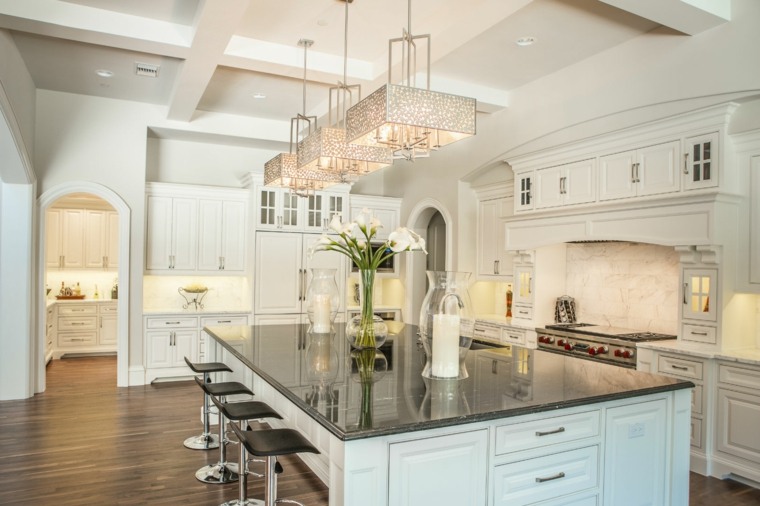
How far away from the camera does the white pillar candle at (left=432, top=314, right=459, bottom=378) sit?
2564 millimetres

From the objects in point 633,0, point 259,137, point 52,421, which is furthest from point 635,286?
point 52,421

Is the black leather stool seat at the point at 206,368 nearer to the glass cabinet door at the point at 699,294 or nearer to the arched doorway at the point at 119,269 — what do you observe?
the arched doorway at the point at 119,269

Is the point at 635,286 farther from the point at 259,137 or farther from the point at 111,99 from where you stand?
the point at 111,99

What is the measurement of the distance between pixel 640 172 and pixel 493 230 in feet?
7.24

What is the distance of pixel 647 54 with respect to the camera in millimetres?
4508

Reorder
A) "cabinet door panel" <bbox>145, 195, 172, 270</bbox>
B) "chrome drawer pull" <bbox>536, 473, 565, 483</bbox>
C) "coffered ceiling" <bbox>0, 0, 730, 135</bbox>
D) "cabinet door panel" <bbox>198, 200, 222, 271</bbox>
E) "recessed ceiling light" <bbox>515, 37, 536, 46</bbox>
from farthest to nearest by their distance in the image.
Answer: "cabinet door panel" <bbox>198, 200, 222, 271</bbox> → "cabinet door panel" <bbox>145, 195, 172, 270</bbox> → "recessed ceiling light" <bbox>515, 37, 536, 46</bbox> → "coffered ceiling" <bbox>0, 0, 730, 135</bbox> → "chrome drawer pull" <bbox>536, 473, 565, 483</bbox>

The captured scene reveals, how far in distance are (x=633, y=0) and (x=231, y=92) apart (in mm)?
4279

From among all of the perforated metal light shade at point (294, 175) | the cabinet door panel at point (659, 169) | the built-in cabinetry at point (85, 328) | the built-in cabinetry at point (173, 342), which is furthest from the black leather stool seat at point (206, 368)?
the built-in cabinetry at point (85, 328)

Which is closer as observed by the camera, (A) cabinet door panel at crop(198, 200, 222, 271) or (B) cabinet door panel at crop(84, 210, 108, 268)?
(A) cabinet door panel at crop(198, 200, 222, 271)

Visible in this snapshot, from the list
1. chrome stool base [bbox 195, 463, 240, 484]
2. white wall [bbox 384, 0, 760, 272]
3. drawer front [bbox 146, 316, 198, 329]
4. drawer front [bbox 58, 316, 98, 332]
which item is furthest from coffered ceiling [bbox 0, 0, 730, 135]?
drawer front [bbox 58, 316, 98, 332]

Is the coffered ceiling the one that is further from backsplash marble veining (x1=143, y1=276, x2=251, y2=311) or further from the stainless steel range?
backsplash marble veining (x1=143, y1=276, x2=251, y2=311)

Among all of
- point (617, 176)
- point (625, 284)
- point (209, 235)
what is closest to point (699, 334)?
point (625, 284)

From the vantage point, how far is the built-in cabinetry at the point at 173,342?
6805mm

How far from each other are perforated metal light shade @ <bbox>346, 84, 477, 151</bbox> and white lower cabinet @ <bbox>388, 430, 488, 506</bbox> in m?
1.52
